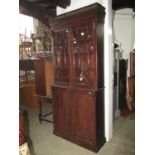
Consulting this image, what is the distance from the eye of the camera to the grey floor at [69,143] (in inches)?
106

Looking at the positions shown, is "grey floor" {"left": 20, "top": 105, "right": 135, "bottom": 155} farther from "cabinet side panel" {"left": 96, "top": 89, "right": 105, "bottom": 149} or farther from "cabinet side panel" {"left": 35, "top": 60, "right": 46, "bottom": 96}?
"cabinet side panel" {"left": 35, "top": 60, "right": 46, "bottom": 96}

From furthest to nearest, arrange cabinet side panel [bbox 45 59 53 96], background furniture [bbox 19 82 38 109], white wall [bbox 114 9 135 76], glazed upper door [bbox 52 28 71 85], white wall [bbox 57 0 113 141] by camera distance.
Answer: background furniture [bbox 19 82 38 109] → white wall [bbox 114 9 135 76] → cabinet side panel [bbox 45 59 53 96] → glazed upper door [bbox 52 28 71 85] → white wall [bbox 57 0 113 141]

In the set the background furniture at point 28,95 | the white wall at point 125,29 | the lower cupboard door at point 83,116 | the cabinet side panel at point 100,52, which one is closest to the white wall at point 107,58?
the cabinet side panel at point 100,52

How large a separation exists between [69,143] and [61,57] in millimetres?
1486

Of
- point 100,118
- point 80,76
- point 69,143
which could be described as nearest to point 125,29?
point 80,76

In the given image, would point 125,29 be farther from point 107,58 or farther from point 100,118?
point 100,118

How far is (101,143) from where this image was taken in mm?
2832

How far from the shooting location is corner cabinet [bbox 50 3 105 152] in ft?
8.68

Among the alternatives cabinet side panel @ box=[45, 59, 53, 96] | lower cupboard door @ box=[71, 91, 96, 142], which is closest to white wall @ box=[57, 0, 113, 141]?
lower cupboard door @ box=[71, 91, 96, 142]

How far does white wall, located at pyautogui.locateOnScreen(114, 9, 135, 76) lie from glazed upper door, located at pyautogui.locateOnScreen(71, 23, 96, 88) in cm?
223

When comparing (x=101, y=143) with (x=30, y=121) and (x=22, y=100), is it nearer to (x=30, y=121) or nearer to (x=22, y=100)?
(x=30, y=121)
